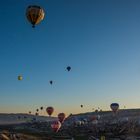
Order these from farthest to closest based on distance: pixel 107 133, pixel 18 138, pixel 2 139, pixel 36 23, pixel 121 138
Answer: pixel 107 133 → pixel 121 138 → pixel 18 138 → pixel 2 139 → pixel 36 23

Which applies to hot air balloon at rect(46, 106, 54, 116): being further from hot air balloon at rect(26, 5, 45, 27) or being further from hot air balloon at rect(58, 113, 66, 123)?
hot air balloon at rect(26, 5, 45, 27)

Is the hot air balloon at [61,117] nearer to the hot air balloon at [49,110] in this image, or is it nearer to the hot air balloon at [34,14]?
the hot air balloon at [49,110]

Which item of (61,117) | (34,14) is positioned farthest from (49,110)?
→ (34,14)

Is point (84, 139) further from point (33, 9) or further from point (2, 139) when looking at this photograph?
point (33, 9)

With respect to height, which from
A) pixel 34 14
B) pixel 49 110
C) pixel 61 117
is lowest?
pixel 61 117

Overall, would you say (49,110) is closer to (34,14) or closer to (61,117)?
(61,117)

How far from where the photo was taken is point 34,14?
3919 cm

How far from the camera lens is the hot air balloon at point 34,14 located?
1527 inches

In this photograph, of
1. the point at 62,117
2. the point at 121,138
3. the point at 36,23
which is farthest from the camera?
the point at 62,117

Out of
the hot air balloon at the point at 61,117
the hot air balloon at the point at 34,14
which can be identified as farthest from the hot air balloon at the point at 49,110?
the hot air balloon at the point at 34,14

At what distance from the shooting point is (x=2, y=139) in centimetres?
4181

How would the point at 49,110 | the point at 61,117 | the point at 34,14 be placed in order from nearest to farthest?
the point at 34,14
the point at 49,110
the point at 61,117

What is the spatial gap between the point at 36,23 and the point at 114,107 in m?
34.7

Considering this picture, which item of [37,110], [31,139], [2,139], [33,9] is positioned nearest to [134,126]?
[31,139]
